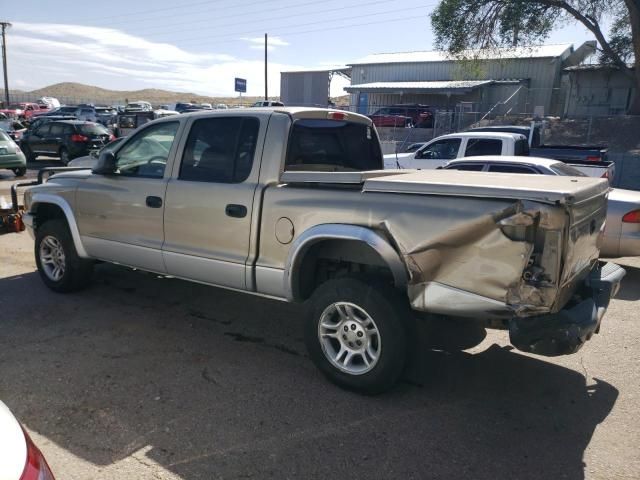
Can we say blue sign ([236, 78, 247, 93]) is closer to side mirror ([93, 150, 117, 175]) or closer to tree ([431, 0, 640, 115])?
tree ([431, 0, 640, 115])

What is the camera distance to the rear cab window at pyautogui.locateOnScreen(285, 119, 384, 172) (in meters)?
4.37

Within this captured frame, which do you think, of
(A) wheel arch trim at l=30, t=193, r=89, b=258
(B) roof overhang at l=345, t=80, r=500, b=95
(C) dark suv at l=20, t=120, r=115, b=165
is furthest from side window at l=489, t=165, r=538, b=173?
(B) roof overhang at l=345, t=80, r=500, b=95

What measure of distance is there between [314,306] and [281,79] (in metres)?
50.9

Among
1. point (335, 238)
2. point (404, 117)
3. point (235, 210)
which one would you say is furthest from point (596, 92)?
point (335, 238)

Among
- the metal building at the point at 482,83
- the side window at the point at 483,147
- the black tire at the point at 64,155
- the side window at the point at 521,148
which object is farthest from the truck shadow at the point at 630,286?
the metal building at the point at 482,83

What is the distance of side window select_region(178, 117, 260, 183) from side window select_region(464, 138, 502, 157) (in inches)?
290

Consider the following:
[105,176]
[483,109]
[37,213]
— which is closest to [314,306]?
[105,176]

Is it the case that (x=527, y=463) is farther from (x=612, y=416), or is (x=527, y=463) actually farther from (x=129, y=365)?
(x=129, y=365)

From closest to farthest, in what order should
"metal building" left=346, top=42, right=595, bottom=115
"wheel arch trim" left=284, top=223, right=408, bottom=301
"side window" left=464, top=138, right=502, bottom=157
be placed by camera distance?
"wheel arch trim" left=284, top=223, right=408, bottom=301
"side window" left=464, top=138, right=502, bottom=157
"metal building" left=346, top=42, right=595, bottom=115

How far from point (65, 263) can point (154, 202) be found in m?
1.63

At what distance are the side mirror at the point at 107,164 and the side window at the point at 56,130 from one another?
16.0m

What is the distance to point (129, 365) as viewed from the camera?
415cm

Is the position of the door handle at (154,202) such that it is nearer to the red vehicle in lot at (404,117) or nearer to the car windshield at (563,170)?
the car windshield at (563,170)

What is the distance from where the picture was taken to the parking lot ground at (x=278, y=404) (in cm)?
300
